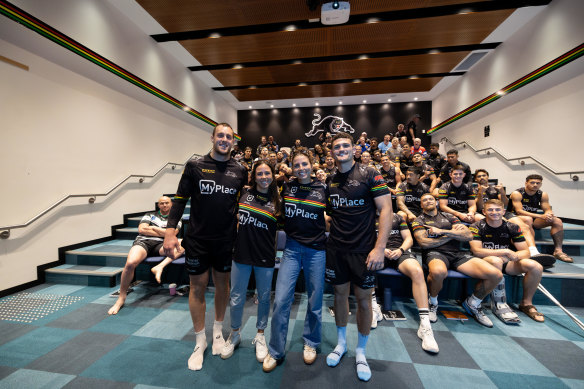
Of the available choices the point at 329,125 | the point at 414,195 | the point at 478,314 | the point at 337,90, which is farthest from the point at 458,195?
the point at 329,125

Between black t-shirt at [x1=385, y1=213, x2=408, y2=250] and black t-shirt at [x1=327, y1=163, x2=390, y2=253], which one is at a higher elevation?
black t-shirt at [x1=327, y1=163, x2=390, y2=253]

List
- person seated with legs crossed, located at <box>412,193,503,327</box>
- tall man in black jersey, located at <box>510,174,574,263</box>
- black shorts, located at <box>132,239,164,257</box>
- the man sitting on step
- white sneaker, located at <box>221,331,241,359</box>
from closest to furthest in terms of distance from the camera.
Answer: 1. white sneaker, located at <box>221,331,241,359</box>
2. person seated with legs crossed, located at <box>412,193,503,327</box>
3. the man sitting on step
4. black shorts, located at <box>132,239,164,257</box>
5. tall man in black jersey, located at <box>510,174,574,263</box>

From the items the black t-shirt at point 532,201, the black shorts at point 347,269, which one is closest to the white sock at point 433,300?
the black shorts at point 347,269

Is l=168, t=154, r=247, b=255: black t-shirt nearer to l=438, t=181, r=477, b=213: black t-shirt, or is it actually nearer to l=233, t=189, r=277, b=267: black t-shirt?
l=233, t=189, r=277, b=267: black t-shirt

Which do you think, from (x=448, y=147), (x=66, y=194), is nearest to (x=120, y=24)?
(x=66, y=194)

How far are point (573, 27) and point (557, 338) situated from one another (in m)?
5.85

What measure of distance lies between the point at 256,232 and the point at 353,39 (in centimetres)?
633

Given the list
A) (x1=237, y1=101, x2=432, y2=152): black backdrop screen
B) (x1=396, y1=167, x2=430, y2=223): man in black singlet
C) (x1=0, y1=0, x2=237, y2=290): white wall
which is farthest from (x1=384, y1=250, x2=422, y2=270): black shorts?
(x1=237, y1=101, x2=432, y2=152): black backdrop screen

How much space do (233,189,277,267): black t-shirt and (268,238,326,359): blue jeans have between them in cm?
17

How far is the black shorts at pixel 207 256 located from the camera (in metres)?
1.96

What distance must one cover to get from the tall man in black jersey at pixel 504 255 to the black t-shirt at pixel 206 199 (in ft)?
10.9

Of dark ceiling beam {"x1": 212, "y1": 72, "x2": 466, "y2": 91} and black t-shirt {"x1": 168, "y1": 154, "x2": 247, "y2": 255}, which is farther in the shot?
dark ceiling beam {"x1": 212, "y1": 72, "x2": 466, "y2": 91}

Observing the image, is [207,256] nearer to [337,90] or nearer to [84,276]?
[84,276]

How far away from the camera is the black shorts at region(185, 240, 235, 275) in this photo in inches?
77.0
